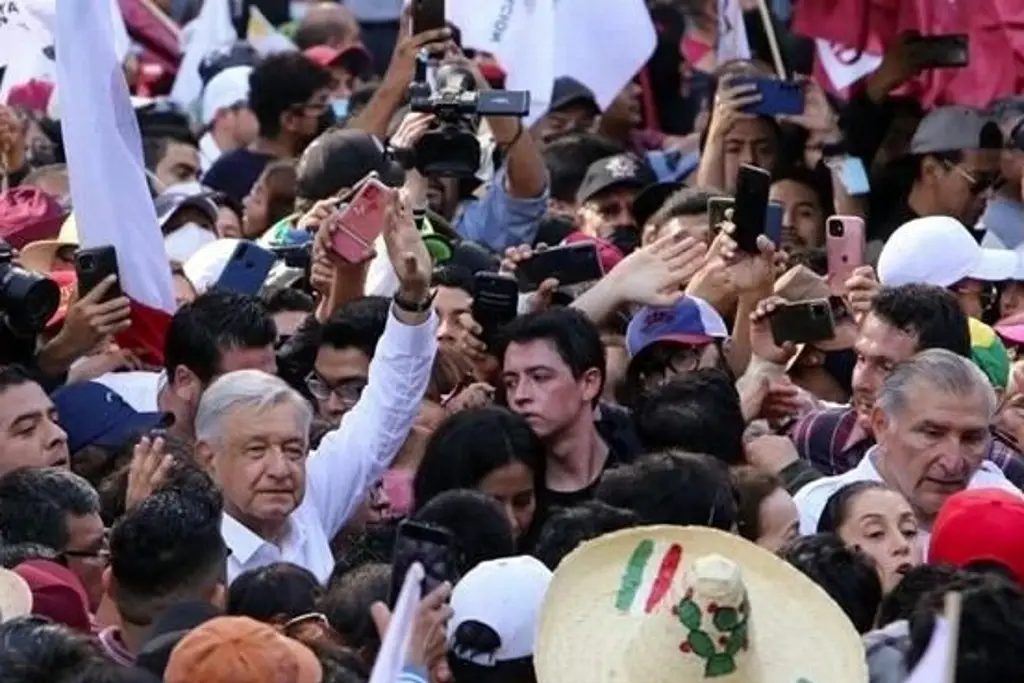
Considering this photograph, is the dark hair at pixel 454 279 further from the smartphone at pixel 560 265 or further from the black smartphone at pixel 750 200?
the black smartphone at pixel 750 200

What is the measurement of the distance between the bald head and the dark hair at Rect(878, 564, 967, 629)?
970 cm

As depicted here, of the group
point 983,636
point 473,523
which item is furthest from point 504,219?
point 983,636

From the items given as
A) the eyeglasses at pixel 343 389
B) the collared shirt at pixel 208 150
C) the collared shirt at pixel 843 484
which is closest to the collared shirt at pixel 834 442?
the collared shirt at pixel 843 484

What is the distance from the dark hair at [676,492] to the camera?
8570 millimetres

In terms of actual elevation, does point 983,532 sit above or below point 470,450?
above

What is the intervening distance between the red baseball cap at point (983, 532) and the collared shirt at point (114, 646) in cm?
177

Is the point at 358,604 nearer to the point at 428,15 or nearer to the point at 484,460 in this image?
the point at 484,460

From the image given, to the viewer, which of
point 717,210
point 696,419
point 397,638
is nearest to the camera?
point 397,638

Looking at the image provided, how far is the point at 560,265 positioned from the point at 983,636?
416cm

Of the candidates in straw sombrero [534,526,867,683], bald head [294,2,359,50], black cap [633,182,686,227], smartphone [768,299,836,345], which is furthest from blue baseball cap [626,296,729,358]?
bald head [294,2,359,50]

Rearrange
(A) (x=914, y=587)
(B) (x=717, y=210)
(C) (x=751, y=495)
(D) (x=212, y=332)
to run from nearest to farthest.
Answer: (A) (x=914, y=587) < (C) (x=751, y=495) < (D) (x=212, y=332) < (B) (x=717, y=210)

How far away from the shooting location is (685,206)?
11898 mm

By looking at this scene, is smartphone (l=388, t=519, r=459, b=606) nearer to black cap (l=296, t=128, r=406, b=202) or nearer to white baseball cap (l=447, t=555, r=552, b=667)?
white baseball cap (l=447, t=555, r=552, b=667)

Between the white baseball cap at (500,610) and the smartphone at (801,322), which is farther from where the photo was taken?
the smartphone at (801,322)
